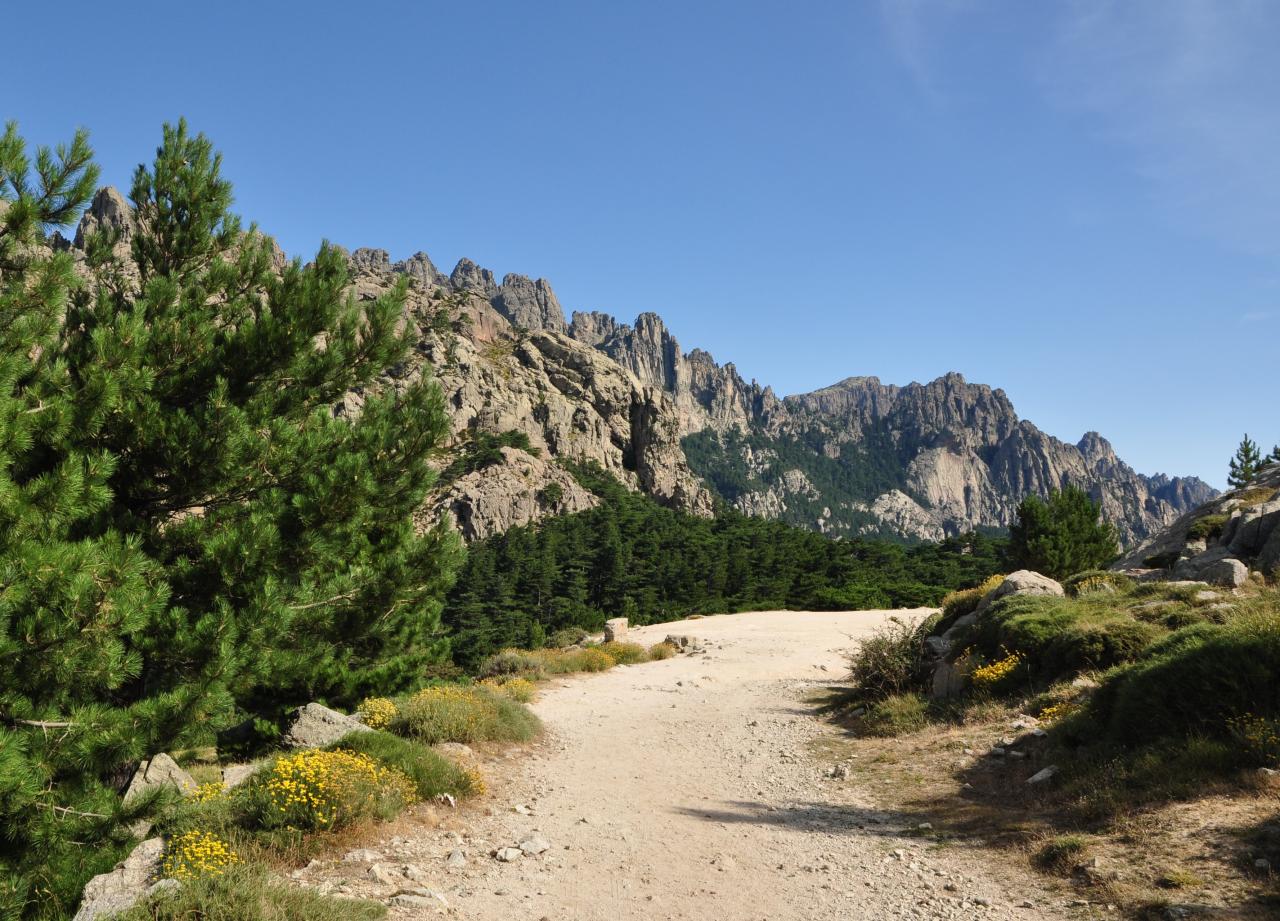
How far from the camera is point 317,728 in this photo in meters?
8.57

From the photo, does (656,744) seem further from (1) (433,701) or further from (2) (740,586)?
(2) (740,586)

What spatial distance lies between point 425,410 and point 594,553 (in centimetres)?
5876

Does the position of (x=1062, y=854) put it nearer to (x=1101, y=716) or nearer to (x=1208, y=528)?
(x=1101, y=716)

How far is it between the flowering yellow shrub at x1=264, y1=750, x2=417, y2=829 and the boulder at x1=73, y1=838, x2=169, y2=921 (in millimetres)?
804

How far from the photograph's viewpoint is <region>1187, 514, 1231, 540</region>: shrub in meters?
17.0

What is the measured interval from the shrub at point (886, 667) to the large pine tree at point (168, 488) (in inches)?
320

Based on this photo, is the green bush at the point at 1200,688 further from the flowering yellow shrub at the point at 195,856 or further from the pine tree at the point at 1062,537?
the pine tree at the point at 1062,537

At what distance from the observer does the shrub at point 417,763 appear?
7.26 meters

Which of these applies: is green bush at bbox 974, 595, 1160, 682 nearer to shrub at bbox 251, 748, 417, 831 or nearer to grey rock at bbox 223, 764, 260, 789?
shrub at bbox 251, 748, 417, 831

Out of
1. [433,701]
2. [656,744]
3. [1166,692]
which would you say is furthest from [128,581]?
[1166,692]

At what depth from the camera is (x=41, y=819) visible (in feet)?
17.4

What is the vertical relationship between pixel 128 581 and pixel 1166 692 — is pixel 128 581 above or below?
above

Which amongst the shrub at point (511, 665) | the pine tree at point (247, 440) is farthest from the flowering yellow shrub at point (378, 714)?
the shrub at point (511, 665)

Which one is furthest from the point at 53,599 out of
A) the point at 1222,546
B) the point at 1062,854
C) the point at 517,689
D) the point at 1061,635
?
the point at 1222,546
